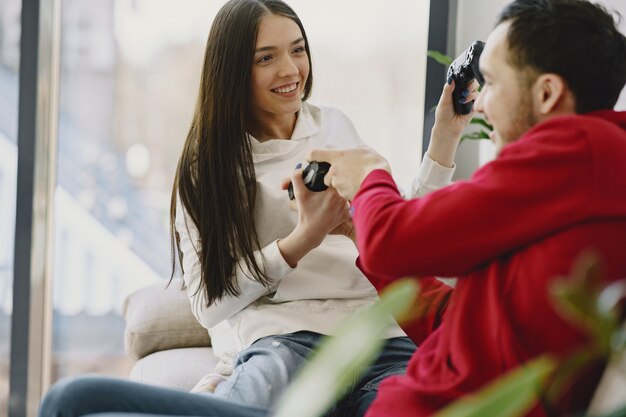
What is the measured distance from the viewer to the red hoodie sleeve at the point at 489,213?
0.98m

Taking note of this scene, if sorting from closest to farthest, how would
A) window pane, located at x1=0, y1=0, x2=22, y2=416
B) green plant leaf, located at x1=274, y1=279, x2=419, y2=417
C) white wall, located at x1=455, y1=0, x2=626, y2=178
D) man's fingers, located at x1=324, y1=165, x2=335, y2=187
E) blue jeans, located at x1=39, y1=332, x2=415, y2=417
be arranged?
1. green plant leaf, located at x1=274, y1=279, x2=419, y2=417
2. blue jeans, located at x1=39, y1=332, x2=415, y2=417
3. man's fingers, located at x1=324, y1=165, x2=335, y2=187
4. white wall, located at x1=455, y1=0, x2=626, y2=178
5. window pane, located at x1=0, y1=0, x2=22, y2=416

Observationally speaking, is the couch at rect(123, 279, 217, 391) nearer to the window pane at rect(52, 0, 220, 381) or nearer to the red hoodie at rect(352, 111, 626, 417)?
the window pane at rect(52, 0, 220, 381)

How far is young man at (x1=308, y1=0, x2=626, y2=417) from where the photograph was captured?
977 millimetres

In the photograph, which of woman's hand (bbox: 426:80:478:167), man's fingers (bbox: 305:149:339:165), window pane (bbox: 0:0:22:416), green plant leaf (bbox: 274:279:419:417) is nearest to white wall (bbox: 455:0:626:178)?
woman's hand (bbox: 426:80:478:167)

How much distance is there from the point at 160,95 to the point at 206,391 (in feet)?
4.82

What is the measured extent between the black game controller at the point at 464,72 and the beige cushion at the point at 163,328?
96cm

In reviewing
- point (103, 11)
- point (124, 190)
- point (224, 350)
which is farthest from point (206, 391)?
point (103, 11)

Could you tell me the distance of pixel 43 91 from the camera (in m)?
2.79

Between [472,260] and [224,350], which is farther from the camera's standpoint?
Result: [224,350]

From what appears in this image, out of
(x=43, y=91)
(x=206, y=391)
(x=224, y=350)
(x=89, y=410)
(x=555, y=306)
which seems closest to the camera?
(x=555, y=306)

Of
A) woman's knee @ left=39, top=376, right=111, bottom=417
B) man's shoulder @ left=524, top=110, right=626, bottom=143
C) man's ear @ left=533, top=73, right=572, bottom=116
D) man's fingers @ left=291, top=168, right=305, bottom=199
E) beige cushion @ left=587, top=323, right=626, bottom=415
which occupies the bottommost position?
woman's knee @ left=39, top=376, right=111, bottom=417

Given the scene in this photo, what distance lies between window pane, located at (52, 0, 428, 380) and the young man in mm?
1743

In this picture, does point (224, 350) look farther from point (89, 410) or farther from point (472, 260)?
point (472, 260)

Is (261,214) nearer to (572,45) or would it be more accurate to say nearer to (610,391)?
(572,45)
